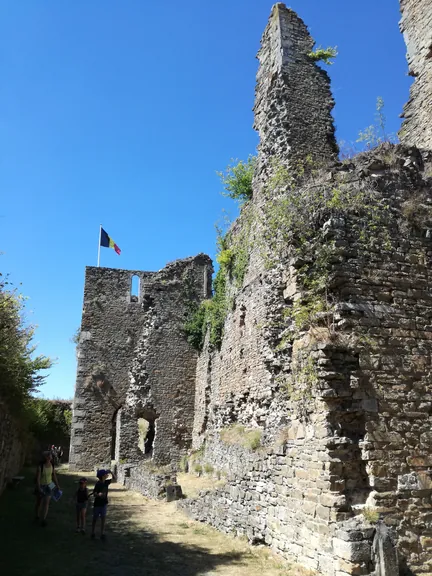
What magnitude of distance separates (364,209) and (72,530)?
8334 millimetres

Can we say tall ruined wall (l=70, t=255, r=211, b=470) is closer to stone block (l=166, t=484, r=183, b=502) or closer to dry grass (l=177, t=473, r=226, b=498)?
dry grass (l=177, t=473, r=226, b=498)

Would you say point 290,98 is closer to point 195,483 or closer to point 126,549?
point 126,549

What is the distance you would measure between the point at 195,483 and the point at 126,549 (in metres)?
7.34

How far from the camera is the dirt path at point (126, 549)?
666 centimetres

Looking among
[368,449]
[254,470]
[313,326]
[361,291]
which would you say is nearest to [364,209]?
[361,291]

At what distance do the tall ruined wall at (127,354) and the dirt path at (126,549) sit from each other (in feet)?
31.4

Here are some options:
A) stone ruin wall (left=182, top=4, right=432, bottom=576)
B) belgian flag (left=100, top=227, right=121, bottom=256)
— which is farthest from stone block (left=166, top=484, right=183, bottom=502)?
belgian flag (left=100, top=227, right=121, bottom=256)

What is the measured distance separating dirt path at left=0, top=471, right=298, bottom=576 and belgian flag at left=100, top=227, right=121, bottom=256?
15812 millimetres

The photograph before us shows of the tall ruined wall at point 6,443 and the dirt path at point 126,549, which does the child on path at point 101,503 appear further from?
the tall ruined wall at point 6,443

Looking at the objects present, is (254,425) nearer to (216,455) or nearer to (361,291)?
Answer: (216,455)

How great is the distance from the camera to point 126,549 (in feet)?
26.5

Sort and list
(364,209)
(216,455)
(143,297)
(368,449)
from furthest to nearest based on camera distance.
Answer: (143,297) < (216,455) < (364,209) < (368,449)

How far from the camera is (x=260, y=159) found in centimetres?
A: 1262

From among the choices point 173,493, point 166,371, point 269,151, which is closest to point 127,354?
point 166,371
